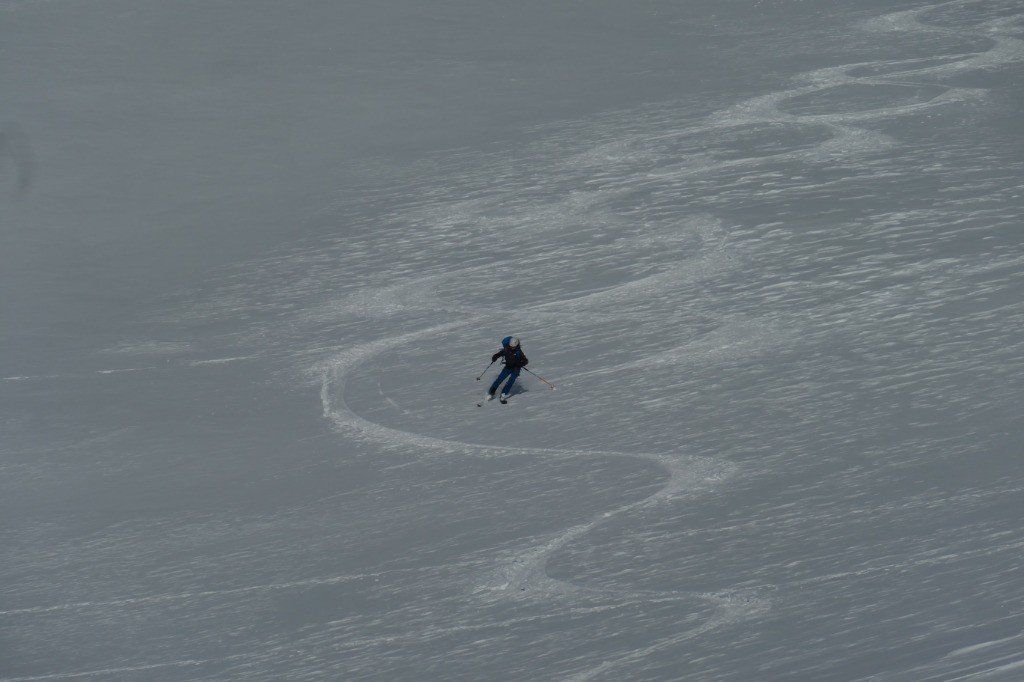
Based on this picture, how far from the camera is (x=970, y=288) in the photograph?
1238cm

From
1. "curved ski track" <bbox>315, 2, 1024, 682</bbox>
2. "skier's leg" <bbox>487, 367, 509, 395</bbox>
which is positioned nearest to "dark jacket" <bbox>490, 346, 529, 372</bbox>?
"skier's leg" <bbox>487, 367, 509, 395</bbox>

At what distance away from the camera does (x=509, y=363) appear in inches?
458

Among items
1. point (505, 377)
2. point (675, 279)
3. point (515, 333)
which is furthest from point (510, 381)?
point (675, 279)

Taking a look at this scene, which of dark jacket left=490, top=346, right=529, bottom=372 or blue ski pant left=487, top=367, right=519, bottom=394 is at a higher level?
dark jacket left=490, top=346, right=529, bottom=372

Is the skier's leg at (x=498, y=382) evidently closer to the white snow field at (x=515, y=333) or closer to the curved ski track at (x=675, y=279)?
the white snow field at (x=515, y=333)

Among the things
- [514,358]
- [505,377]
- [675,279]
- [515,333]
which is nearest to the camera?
[514,358]

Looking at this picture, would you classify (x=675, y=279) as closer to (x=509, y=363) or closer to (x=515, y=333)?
(x=515, y=333)

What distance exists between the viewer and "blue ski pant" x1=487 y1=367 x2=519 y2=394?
1172cm

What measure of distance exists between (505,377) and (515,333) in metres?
1.18

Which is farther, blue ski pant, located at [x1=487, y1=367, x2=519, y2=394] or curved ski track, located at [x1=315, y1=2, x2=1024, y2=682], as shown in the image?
blue ski pant, located at [x1=487, y1=367, x2=519, y2=394]

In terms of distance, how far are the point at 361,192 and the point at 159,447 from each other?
5138 mm

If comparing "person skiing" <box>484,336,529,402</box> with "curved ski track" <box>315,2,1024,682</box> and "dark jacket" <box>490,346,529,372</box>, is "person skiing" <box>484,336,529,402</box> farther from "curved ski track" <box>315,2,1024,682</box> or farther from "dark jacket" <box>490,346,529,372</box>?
Result: "curved ski track" <box>315,2,1024,682</box>

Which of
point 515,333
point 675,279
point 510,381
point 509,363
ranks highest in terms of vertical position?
point 675,279

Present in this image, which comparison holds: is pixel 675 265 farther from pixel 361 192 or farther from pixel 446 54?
pixel 446 54
